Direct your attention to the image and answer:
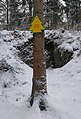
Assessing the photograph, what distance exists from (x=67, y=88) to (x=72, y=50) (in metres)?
4.56

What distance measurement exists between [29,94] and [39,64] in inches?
53.9

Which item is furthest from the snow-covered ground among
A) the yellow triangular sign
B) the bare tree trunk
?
the yellow triangular sign

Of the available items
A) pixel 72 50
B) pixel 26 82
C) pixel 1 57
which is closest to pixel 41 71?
pixel 26 82

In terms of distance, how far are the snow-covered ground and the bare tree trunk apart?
199 mm

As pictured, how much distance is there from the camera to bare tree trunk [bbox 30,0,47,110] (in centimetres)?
582

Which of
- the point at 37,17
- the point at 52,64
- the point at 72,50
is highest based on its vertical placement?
the point at 37,17

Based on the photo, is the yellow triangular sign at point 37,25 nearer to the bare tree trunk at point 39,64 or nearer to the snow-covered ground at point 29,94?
the bare tree trunk at point 39,64

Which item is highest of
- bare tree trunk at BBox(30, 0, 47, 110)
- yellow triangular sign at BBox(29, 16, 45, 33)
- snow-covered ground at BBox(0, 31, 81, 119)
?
yellow triangular sign at BBox(29, 16, 45, 33)

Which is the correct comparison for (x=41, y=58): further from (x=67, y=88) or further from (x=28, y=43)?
(x=28, y=43)

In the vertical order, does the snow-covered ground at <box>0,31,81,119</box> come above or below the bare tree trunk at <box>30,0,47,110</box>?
below

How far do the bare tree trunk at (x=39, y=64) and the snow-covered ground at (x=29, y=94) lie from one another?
199mm

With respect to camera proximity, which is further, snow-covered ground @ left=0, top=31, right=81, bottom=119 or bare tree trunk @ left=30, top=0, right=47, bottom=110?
bare tree trunk @ left=30, top=0, right=47, bottom=110

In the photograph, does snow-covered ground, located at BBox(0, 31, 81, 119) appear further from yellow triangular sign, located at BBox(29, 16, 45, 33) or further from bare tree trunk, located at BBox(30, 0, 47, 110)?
yellow triangular sign, located at BBox(29, 16, 45, 33)

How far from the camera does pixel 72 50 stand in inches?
463
